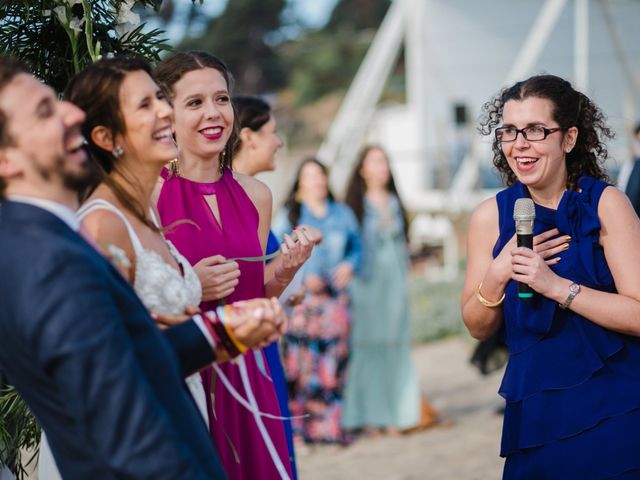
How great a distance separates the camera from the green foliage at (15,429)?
3291 millimetres

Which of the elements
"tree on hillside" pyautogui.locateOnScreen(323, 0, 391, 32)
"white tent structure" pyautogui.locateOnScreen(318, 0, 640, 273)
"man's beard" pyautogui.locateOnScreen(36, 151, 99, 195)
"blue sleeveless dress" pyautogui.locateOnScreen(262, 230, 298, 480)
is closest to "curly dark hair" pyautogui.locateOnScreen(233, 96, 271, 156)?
"blue sleeveless dress" pyautogui.locateOnScreen(262, 230, 298, 480)

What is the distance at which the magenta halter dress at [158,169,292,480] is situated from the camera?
3146 millimetres

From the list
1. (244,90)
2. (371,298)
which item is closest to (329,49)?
(244,90)

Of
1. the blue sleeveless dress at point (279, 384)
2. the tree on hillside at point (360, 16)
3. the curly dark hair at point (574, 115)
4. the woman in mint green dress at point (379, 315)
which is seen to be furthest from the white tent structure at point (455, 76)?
the tree on hillside at point (360, 16)

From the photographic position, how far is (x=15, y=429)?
11.0 feet

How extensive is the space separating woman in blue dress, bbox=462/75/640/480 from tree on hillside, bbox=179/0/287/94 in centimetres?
3526

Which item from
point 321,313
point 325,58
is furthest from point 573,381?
point 325,58

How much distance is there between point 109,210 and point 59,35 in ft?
3.80

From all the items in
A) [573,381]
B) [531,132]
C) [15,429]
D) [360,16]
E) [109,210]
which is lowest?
[15,429]

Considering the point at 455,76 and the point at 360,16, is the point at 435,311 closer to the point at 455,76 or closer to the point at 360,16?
the point at 455,76

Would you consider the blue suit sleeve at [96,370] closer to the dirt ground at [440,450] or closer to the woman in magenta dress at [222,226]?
the woman in magenta dress at [222,226]

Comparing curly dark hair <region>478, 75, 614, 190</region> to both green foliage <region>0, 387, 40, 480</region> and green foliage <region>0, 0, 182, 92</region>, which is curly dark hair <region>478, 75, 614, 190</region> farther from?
green foliage <region>0, 387, 40, 480</region>

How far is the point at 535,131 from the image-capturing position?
3.25 m

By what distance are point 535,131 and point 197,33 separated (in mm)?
37344
